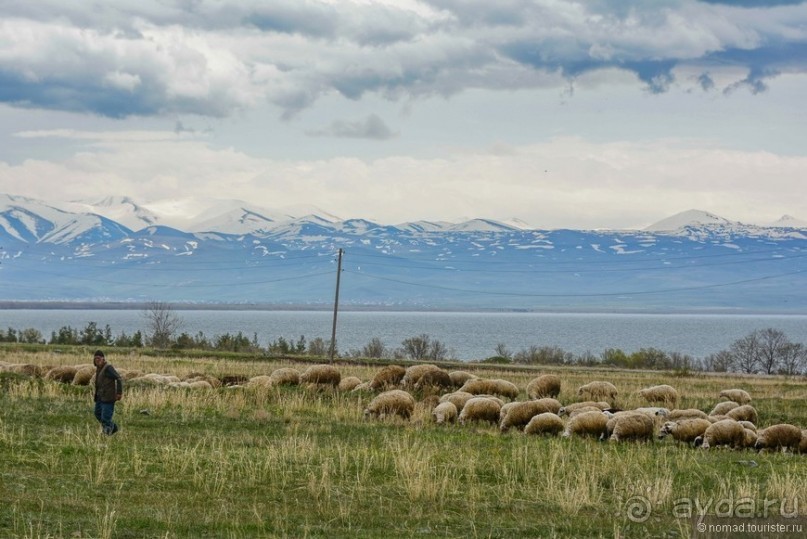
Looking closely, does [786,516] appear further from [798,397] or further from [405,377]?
[798,397]

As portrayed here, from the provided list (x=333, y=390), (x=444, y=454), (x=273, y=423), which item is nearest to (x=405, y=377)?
(x=333, y=390)

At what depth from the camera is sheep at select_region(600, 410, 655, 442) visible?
2386cm

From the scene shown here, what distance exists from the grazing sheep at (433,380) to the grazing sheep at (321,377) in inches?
110

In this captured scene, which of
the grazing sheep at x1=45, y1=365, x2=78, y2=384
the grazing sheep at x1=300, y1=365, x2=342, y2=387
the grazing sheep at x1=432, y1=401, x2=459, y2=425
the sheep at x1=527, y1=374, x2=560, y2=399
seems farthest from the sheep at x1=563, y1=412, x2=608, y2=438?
the grazing sheep at x1=45, y1=365, x2=78, y2=384

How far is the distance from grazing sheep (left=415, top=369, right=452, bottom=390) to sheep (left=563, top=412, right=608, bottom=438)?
1076cm

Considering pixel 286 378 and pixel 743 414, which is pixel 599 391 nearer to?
pixel 743 414

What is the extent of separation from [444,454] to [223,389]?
1393 centimetres

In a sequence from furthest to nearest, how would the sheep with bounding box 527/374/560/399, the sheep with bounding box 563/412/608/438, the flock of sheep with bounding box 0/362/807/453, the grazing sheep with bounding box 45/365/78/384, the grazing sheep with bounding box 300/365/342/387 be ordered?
the grazing sheep with bounding box 45/365/78/384
the grazing sheep with bounding box 300/365/342/387
the sheep with bounding box 527/374/560/399
the sheep with bounding box 563/412/608/438
the flock of sheep with bounding box 0/362/807/453

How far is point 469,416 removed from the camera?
27438mm

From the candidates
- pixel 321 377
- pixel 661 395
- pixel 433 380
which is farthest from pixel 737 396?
pixel 321 377

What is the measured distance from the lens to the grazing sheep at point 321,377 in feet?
115

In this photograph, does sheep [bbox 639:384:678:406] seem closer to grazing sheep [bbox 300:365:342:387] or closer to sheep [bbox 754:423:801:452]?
grazing sheep [bbox 300:365:342:387]

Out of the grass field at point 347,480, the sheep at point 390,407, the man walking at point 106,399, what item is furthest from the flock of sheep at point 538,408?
the man walking at point 106,399

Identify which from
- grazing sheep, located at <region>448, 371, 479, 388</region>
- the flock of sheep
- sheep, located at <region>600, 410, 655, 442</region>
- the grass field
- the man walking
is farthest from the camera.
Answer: grazing sheep, located at <region>448, 371, 479, 388</region>
